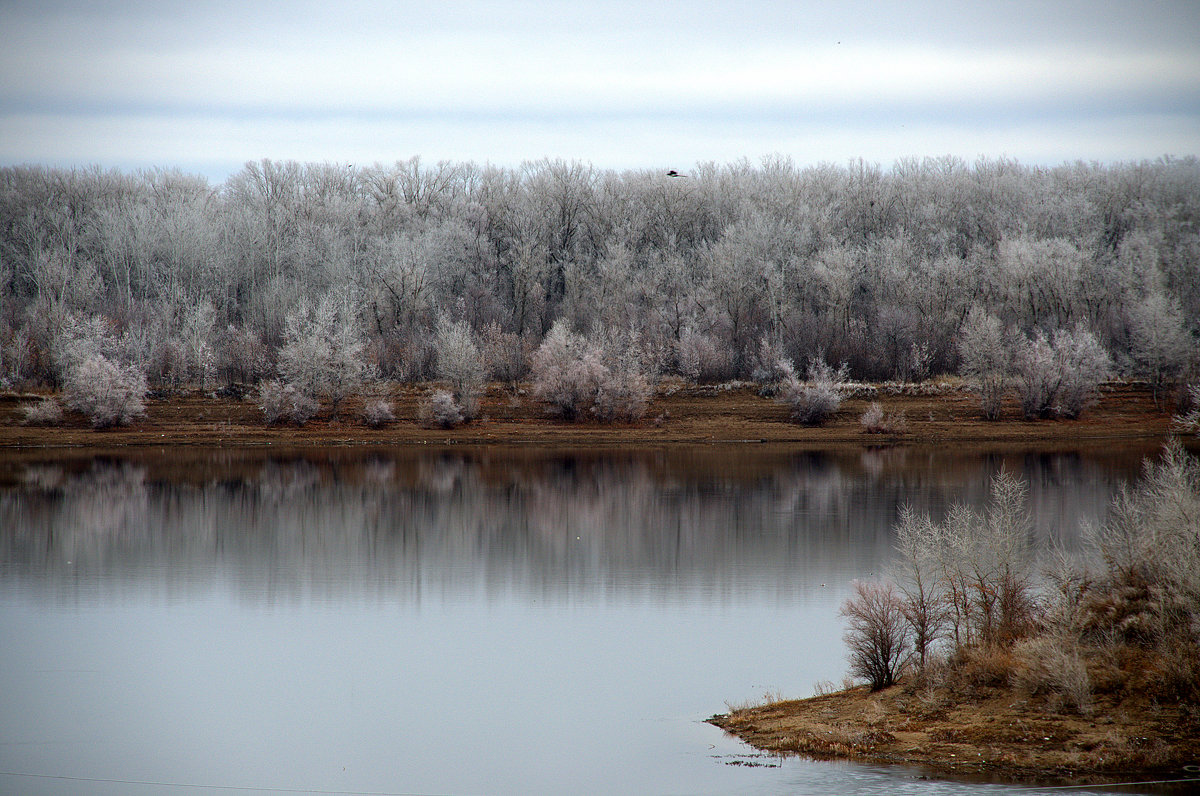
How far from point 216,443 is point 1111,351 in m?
47.8

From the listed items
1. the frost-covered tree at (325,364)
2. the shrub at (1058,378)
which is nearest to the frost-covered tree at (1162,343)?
the shrub at (1058,378)

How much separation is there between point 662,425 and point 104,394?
26.6 metres

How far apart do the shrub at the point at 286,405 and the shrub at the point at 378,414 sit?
9.01 ft

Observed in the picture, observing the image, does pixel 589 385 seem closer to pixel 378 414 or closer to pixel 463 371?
pixel 463 371

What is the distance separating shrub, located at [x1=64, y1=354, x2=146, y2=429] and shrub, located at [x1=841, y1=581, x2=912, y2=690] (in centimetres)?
4500

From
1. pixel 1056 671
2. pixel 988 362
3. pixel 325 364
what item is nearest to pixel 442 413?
pixel 325 364

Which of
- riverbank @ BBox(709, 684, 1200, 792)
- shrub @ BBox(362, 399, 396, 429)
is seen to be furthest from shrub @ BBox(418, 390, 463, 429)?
riverbank @ BBox(709, 684, 1200, 792)

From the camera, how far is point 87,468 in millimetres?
39438

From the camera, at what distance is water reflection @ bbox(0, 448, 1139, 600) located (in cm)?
2097

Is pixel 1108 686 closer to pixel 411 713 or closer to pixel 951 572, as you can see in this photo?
pixel 951 572

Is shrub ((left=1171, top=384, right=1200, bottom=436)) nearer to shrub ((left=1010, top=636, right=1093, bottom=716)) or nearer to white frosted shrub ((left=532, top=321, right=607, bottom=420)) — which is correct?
white frosted shrub ((left=532, top=321, right=607, bottom=420))

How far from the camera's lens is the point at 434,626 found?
17109 millimetres

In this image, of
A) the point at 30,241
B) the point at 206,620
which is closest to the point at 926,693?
the point at 206,620

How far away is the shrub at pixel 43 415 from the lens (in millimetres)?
49812
